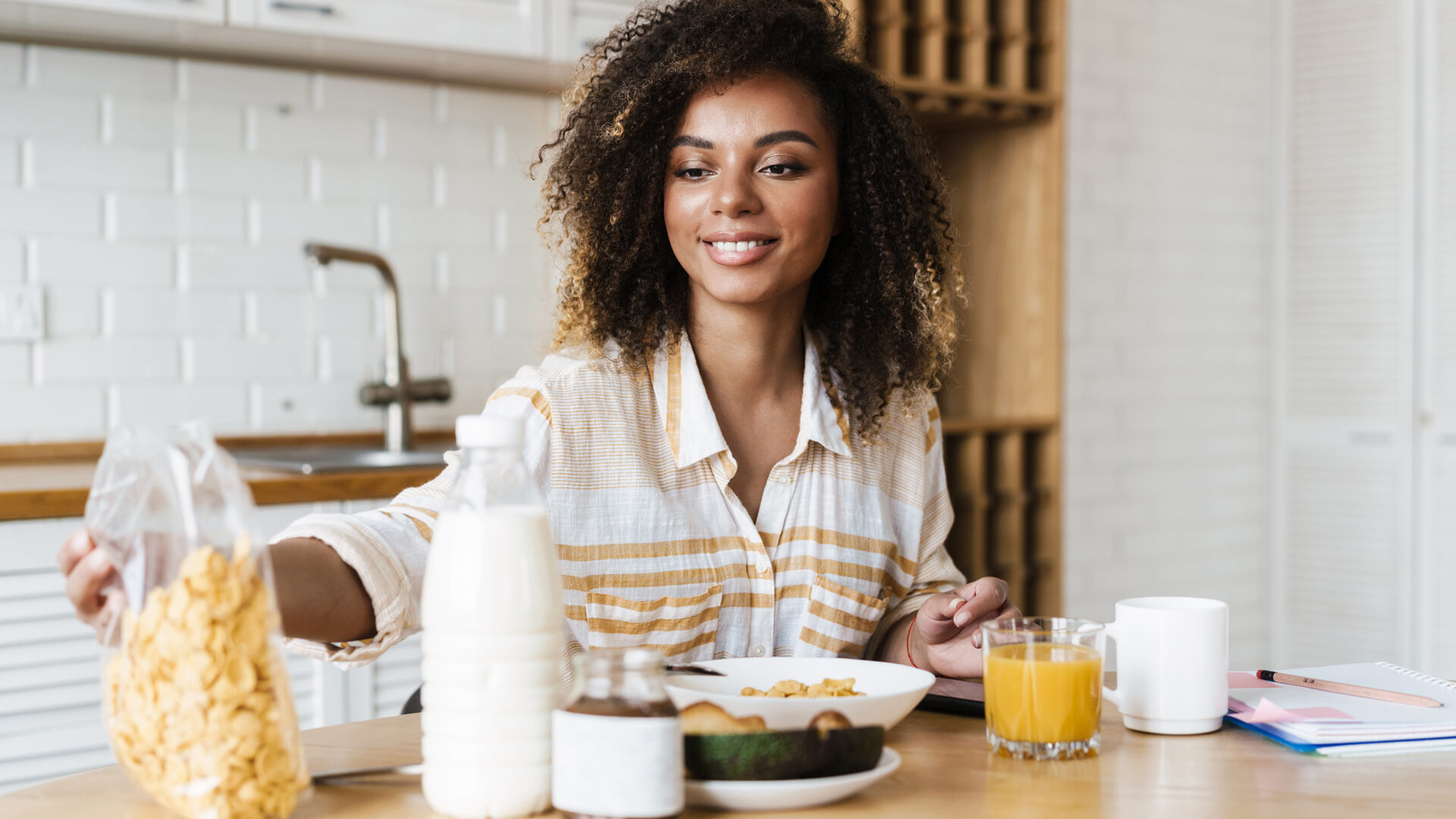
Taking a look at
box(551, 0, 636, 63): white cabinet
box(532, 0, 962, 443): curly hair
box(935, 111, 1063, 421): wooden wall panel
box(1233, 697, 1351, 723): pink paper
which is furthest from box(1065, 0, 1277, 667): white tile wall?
box(1233, 697, 1351, 723): pink paper

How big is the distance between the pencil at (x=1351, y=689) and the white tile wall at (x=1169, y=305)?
2.30 m

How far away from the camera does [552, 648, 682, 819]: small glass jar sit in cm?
78

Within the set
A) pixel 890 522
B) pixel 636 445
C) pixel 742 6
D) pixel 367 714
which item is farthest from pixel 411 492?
pixel 367 714

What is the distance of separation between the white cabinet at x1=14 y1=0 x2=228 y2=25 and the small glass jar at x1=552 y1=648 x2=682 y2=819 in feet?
6.78

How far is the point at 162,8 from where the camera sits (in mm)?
2410

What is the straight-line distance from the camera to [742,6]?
1.64 m

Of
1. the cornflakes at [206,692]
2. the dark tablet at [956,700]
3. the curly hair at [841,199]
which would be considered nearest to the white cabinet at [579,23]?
the curly hair at [841,199]

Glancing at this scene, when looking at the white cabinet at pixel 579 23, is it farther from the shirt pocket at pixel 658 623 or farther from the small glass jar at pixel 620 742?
the small glass jar at pixel 620 742

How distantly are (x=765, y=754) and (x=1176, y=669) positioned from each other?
1.32 feet

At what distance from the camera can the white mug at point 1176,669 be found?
41.8 inches

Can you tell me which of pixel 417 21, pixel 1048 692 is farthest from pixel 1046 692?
pixel 417 21

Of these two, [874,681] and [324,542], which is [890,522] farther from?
[324,542]

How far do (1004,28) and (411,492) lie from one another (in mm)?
2541

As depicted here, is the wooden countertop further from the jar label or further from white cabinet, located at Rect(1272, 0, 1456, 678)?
white cabinet, located at Rect(1272, 0, 1456, 678)
